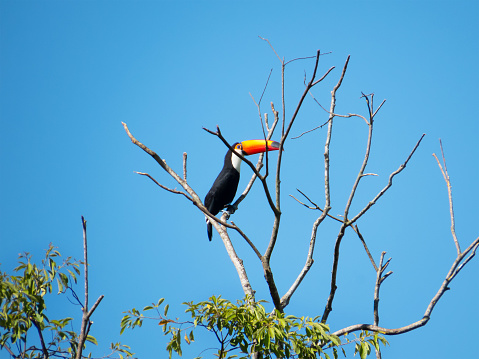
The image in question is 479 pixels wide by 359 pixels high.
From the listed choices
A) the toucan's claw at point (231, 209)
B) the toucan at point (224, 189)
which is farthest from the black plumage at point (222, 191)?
the toucan's claw at point (231, 209)

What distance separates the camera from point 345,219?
183 inches

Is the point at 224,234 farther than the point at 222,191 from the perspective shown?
No

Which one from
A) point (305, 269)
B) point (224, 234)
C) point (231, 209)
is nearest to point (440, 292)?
point (305, 269)

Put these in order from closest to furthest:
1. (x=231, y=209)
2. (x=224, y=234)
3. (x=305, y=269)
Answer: (x=305, y=269) → (x=224, y=234) → (x=231, y=209)

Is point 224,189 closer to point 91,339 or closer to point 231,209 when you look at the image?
point 231,209

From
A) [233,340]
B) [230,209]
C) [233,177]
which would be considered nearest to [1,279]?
[233,340]

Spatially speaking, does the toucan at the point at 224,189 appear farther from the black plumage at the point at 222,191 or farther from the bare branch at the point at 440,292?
the bare branch at the point at 440,292

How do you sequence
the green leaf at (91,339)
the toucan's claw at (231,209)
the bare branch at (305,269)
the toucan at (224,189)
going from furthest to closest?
1. the toucan at (224,189)
2. the toucan's claw at (231,209)
3. the bare branch at (305,269)
4. the green leaf at (91,339)

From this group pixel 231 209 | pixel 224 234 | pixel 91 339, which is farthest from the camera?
pixel 231 209

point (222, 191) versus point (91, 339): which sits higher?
point (222, 191)

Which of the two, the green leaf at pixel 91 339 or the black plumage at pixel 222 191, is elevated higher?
the black plumage at pixel 222 191

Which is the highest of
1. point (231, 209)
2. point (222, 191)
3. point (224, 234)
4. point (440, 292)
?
point (222, 191)

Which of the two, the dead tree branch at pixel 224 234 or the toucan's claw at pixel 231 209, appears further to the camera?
the toucan's claw at pixel 231 209

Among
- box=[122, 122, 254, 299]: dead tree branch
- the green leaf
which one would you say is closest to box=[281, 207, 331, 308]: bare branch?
box=[122, 122, 254, 299]: dead tree branch
